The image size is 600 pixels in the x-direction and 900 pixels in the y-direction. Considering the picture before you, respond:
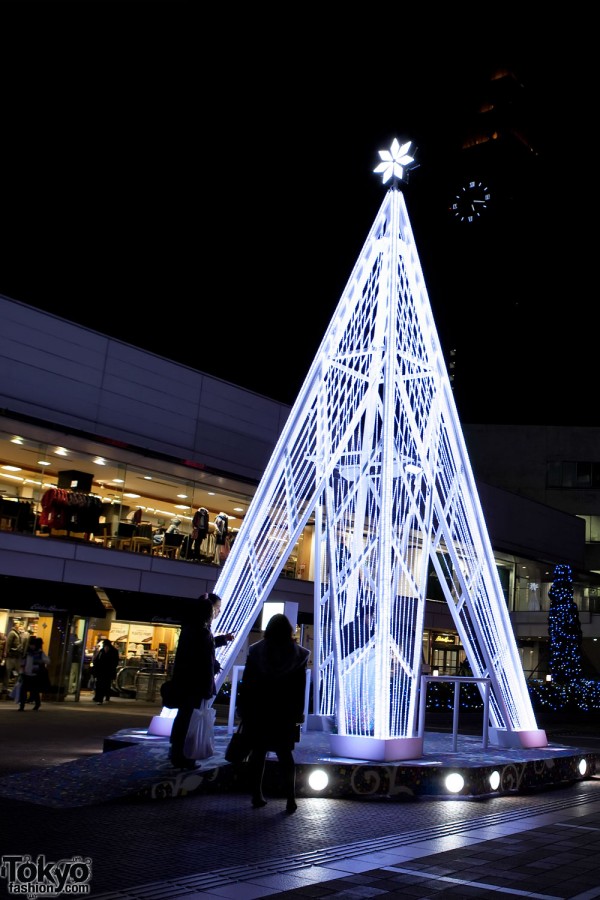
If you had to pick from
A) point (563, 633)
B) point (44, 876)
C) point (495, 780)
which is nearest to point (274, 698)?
point (44, 876)

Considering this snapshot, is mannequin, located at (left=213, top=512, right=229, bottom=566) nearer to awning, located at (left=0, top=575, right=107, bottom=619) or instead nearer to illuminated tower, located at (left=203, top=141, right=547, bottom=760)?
awning, located at (left=0, top=575, right=107, bottom=619)

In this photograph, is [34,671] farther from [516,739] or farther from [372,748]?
[372,748]

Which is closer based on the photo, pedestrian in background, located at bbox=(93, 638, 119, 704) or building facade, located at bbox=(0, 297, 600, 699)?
building facade, located at bbox=(0, 297, 600, 699)

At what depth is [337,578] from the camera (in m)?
10.2

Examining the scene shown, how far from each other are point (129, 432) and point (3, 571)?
5109 millimetres

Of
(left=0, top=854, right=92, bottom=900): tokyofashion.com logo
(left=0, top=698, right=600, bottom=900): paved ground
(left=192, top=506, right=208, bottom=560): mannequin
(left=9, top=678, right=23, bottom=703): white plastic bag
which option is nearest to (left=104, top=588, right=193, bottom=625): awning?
(left=192, top=506, right=208, bottom=560): mannequin

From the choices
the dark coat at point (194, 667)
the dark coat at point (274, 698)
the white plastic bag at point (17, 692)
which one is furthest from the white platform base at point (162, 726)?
the white plastic bag at point (17, 692)

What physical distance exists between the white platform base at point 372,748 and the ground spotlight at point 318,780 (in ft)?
2.01

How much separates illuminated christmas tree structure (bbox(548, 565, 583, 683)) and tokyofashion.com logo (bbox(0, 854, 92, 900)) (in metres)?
29.2

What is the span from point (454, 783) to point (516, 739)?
293 centimetres

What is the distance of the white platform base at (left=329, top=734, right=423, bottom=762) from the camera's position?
850 centimetres

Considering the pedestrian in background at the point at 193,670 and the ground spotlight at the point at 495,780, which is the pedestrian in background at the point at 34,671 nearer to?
the pedestrian in background at the point at 193,670

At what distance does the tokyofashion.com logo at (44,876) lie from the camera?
4395mm

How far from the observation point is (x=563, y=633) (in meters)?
31.8
